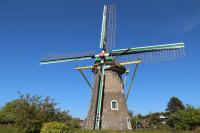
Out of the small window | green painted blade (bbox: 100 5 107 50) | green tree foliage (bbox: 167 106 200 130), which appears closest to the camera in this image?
the small window

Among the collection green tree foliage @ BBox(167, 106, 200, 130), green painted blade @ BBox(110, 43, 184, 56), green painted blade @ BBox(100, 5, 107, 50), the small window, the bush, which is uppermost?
green painted blade @ BBox(100, 5, 107, 50)

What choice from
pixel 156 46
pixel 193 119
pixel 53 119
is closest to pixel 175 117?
pixel 193 119

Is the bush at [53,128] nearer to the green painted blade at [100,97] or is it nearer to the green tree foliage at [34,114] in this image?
the green tree foliage at [34,114]

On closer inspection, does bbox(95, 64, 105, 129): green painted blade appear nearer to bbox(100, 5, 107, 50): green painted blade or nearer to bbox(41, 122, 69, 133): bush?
bbox(100, 5, 107, 50): green painted blade

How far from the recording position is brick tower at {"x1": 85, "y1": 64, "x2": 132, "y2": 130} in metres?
28.8

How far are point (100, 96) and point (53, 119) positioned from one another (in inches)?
250

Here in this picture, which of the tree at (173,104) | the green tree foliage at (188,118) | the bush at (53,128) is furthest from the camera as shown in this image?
the tree at (173,104)

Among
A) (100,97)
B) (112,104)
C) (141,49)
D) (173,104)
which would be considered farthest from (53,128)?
(173,104)

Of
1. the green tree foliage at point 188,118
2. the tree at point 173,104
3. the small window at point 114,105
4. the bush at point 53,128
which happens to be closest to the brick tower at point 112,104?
the small window at point 114,105

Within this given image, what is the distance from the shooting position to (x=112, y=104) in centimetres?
2945

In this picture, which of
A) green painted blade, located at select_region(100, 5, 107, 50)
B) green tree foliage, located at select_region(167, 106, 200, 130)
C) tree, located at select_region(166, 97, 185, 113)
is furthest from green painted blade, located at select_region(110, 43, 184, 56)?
tree, located at select_region(166, 97, 185, 113)

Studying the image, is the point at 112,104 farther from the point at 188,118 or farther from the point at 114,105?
the point at 188,118

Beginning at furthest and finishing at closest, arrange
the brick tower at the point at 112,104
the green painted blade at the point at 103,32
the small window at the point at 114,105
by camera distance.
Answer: the green painted blade at the point at 103,32
the small window at the point at 114,105
the brick tower at the point at 112,104

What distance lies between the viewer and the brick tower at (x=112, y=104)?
28.8 meters
